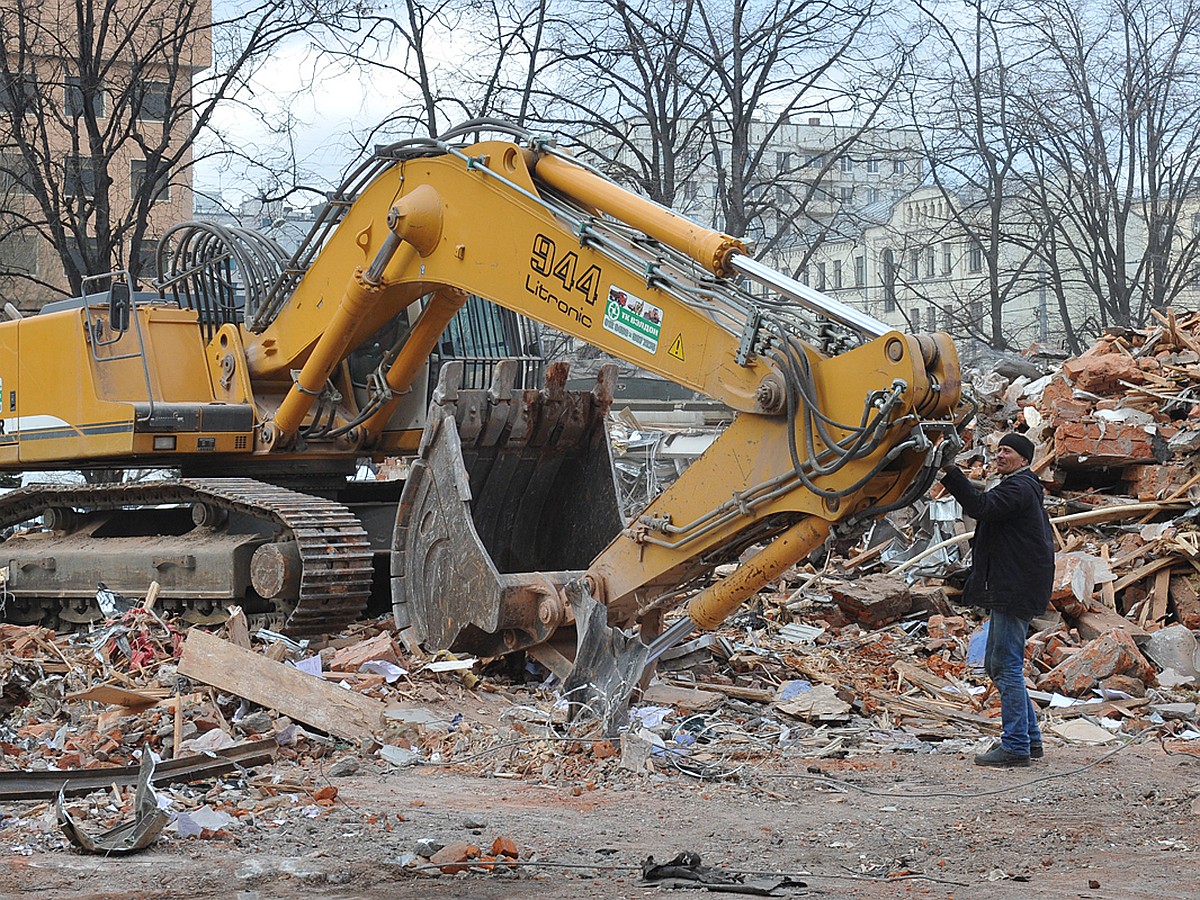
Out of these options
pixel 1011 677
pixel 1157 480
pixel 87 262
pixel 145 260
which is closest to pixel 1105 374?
pixel 1157 480

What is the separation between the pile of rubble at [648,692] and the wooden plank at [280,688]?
0.01m

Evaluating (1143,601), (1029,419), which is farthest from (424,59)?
(1143,601)

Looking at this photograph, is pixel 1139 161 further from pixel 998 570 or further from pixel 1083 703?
pixel 998 570

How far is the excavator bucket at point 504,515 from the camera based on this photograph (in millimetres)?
8258

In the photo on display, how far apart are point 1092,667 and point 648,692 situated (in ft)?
9.49

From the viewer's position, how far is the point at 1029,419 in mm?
14211

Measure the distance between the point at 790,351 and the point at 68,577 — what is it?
6.21 m

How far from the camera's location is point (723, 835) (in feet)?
18.6

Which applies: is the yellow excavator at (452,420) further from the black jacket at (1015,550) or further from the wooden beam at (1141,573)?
the wooden beam at (1141,573)

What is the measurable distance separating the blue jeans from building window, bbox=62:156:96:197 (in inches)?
591

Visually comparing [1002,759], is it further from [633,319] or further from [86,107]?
[86,107]

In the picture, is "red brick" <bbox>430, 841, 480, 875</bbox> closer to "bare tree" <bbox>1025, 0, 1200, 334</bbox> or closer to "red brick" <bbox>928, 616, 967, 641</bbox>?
"red brick" <bbox>928, 616, 967, 641</bbox>

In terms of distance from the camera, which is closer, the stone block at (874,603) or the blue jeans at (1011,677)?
the blue jeans at (1011,677)

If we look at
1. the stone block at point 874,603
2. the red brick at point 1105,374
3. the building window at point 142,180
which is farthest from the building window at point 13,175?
the red brick at point 1105,374
